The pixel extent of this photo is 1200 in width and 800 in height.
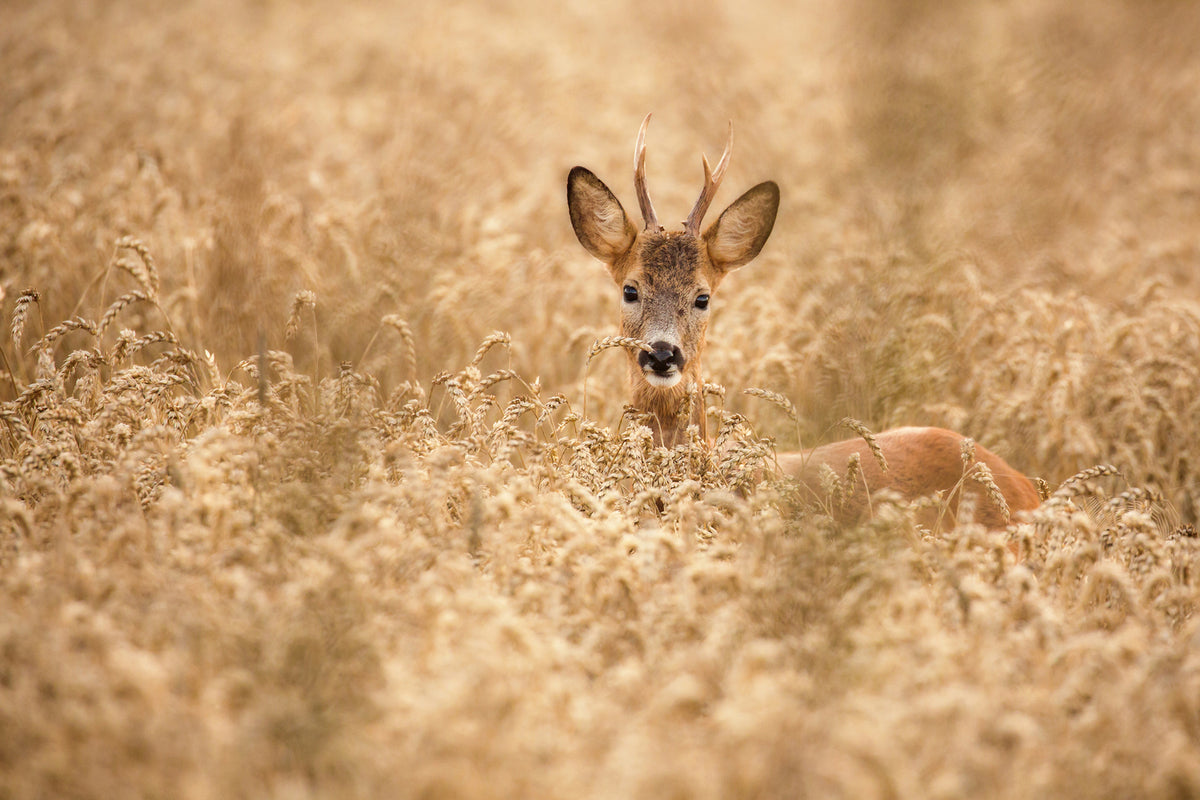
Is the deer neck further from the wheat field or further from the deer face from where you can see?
the wheat field

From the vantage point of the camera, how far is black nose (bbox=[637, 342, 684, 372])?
491cm

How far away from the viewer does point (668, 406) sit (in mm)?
5277

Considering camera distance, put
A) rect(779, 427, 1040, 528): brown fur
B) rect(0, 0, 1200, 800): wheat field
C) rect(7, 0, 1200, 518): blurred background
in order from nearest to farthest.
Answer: rect(0, 0, 1200, 800): wheat field < rect(779, 427, 1040, 528): brown fur < rect(7, 0, 1200, 518): blurred background

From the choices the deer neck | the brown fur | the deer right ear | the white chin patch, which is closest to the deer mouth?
the white chin patch

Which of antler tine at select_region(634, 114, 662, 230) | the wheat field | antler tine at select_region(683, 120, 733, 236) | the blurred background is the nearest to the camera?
the wheat field

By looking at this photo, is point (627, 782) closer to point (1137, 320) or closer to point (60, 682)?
point (60, 682)

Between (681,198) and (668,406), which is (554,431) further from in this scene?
(681,198)

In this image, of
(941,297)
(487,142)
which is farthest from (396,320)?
(487,142)

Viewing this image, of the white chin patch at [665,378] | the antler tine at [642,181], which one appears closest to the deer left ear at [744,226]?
the antler tine at [642,181]

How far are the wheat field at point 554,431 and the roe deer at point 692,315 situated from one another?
0.25 meters

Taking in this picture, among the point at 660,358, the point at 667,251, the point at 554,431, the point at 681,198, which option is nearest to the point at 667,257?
the point at 667,251

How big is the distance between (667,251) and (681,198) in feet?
15.3

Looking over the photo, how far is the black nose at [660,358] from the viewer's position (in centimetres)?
491

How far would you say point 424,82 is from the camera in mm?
11484
